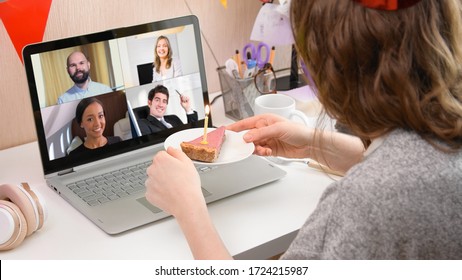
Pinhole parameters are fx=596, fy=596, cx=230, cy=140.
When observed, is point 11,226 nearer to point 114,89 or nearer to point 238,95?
point 114,89

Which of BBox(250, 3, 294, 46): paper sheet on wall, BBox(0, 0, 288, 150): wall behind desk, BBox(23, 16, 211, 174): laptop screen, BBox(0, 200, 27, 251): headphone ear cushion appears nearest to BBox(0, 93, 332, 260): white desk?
BBox(0, 200, 27, 251): headphone ear cushion

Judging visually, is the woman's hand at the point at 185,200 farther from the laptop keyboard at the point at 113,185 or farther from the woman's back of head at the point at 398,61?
the woman's back of head at the point at 398,61

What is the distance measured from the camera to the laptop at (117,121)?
1.13m

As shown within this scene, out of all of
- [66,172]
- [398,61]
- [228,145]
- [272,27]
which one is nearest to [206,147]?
[228,145]

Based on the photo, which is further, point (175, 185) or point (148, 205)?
point (148, 205)

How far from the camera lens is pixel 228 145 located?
1153mm

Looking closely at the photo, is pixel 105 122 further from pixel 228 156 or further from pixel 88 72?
pixel 228 156

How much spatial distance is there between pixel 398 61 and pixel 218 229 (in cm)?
46

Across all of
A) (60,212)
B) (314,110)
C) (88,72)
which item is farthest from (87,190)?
(314,110)

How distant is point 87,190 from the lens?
116 centimetres

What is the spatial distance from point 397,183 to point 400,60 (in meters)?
0.15
